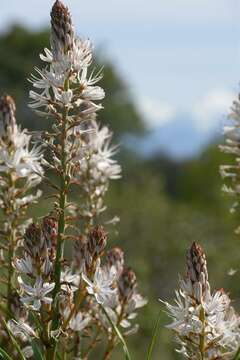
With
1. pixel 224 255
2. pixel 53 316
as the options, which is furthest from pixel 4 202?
pixel 224 255

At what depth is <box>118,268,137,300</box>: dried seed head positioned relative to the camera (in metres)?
3.79

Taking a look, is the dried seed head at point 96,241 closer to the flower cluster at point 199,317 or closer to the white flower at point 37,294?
the white flower at point 37,294

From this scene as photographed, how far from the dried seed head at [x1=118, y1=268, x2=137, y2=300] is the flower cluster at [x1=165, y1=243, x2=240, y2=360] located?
1.63ft

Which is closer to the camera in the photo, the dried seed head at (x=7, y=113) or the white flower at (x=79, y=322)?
the white flower at (x=79, y=322)

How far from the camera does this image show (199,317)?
10.6 ft

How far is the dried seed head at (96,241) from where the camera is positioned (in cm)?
324

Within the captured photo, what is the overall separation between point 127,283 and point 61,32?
3.75 feet

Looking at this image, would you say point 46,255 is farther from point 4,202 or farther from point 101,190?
point 101,190

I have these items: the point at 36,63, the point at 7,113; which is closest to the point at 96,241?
the point at 7,113

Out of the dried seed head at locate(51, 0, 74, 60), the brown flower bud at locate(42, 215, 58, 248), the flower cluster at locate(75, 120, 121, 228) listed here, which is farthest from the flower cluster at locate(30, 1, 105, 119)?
the flower cluster at locate(75, 120, 121, 228)

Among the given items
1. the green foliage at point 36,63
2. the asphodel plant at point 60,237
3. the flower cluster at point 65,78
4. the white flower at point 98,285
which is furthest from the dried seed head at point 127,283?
A: the green foliage at point 36,63

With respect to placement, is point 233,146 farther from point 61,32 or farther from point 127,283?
point 61,32

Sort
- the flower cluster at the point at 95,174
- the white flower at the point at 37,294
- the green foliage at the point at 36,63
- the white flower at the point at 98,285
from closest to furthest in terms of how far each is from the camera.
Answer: the white flower at the point at 37,294 → the white flower at the point at 98,285 → the flower cluster at the point at 95,174 → the green foliage at the point at 36,63

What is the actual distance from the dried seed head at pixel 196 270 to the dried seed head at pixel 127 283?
0.61 m
